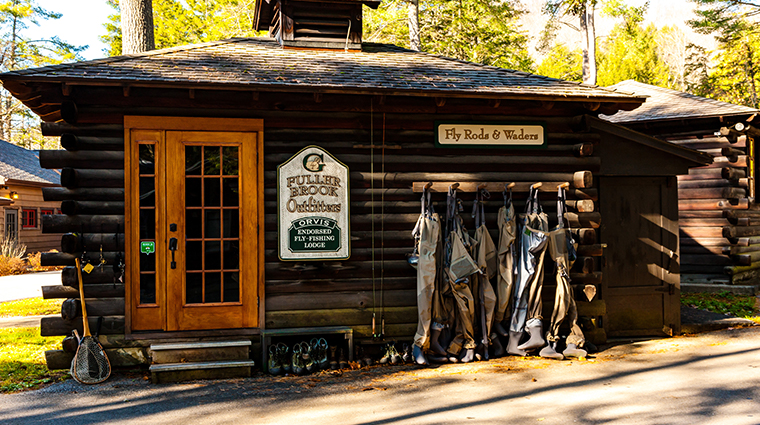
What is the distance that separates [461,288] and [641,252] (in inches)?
129

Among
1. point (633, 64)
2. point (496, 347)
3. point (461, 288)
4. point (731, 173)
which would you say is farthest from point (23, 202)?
point (633, 64)

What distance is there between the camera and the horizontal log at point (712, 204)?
12.2 m

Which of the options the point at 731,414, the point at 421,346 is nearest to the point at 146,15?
the point at 421,346

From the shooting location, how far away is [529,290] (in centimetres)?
698

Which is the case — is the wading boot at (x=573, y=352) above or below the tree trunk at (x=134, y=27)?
below

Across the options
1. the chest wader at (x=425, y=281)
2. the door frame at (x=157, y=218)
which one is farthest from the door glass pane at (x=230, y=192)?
the chest wader at (x=425, y=281)

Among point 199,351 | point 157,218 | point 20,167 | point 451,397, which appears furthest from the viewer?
point 20,167

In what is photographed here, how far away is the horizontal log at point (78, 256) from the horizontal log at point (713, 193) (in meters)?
11.8

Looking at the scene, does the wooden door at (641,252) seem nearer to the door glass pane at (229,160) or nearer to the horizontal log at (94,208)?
the door glass pane at (229,160)

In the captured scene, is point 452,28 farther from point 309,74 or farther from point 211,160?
point 211,160

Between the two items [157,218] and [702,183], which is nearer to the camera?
[157,218]

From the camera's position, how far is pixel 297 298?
6.81 m

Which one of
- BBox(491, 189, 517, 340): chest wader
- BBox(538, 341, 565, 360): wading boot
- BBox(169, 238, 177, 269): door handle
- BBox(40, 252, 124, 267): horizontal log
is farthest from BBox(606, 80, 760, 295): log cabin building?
BBox(40, 252, 124, 267): horizontal log

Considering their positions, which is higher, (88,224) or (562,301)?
(88,224)
